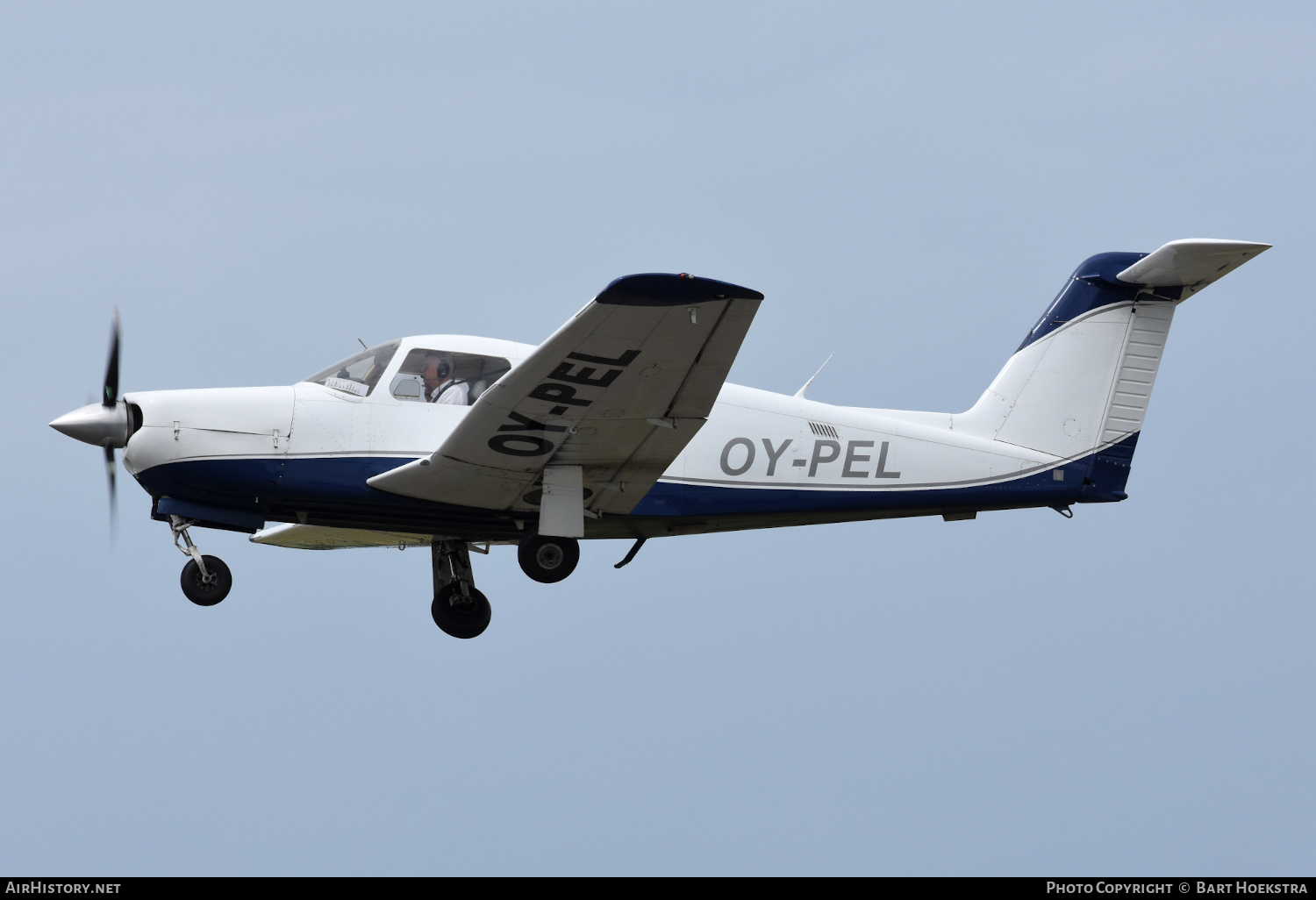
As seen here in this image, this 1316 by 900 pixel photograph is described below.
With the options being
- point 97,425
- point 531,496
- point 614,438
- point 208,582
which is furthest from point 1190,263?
point 97,425

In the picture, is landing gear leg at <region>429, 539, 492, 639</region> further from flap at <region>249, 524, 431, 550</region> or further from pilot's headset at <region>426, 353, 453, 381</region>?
pilot's headset at <region>426, 353, 453, 381</region>

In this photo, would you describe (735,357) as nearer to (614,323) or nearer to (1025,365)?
(614,323)

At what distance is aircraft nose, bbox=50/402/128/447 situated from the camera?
14148mm

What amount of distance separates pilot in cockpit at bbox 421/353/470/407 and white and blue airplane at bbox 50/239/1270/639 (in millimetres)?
18

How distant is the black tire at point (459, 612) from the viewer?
16312 mm

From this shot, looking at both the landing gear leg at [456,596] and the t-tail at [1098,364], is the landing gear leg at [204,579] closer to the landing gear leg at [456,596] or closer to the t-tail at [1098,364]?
the landing gear leg at [456,596]

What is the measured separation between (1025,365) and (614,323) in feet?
19.7

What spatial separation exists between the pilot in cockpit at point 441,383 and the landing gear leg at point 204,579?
238cm

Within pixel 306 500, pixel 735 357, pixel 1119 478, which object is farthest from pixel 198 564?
pixel 1119 478

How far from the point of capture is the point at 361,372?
48.0ft

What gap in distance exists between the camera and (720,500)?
15.1 metres

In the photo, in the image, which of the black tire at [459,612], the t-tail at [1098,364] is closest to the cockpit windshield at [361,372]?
the black tire at [459,612]

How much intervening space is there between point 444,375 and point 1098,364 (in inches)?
267

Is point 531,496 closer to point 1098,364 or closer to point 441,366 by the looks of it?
point 441,366
